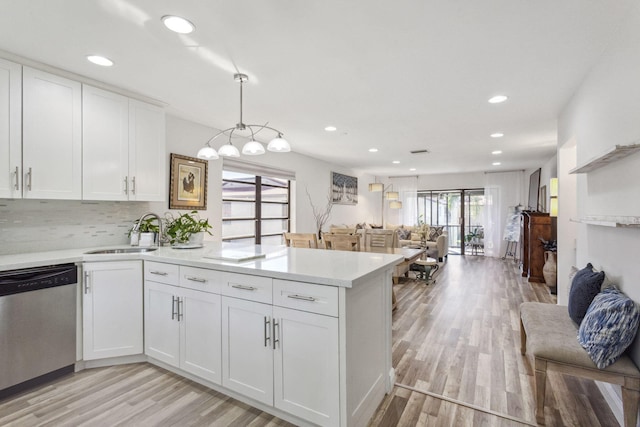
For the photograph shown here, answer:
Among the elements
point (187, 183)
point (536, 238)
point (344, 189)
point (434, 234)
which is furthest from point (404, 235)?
point (187, 183)

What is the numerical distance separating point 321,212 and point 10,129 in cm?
514

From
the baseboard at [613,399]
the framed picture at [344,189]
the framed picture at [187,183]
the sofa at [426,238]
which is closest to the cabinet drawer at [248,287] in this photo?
the framed picture at [187,183]

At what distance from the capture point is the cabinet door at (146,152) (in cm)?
304

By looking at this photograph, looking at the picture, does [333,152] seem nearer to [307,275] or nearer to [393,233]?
[393,233]

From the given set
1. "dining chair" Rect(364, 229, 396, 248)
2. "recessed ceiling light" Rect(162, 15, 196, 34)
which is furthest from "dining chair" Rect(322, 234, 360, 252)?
"recessed ceiling light" Rect(162, 15, 196, 34)

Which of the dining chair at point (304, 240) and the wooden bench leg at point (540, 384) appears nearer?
the wooden bench leg at point (540, 384)

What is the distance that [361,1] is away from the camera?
5.57ft

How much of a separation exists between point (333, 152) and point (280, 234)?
6.20ft

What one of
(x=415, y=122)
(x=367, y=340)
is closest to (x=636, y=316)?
(x=367, y=340)

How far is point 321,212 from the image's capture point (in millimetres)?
6820

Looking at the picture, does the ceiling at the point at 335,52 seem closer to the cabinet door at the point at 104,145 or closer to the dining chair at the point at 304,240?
the cabinet door at the point at 104,145

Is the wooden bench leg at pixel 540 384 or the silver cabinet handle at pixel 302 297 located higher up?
the silver cabinet handle at pixel 302 297

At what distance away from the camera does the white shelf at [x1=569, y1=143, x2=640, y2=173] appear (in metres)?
1.64

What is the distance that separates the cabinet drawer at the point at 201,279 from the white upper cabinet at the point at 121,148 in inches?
49.6
